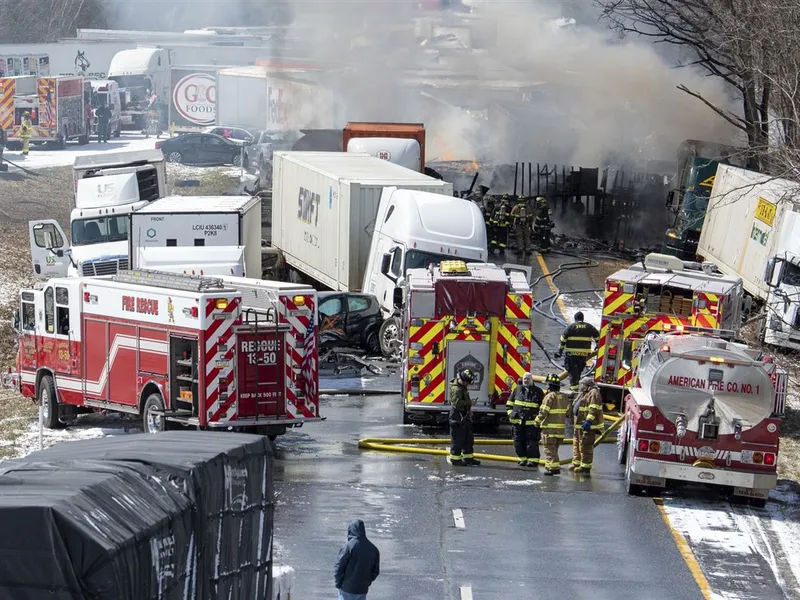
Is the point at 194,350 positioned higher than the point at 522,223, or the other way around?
the point at 194,350

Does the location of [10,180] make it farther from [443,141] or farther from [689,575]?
[689,575]

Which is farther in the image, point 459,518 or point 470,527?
point 459,518

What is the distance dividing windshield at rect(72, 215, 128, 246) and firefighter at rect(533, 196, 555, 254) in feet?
40.7

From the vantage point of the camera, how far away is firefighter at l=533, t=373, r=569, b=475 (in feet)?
58.6

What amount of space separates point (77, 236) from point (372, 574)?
18.8 meters

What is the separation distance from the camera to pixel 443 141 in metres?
59.9

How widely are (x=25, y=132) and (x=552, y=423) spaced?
42.2m

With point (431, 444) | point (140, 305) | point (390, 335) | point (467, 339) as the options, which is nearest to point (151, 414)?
point (140, 305)

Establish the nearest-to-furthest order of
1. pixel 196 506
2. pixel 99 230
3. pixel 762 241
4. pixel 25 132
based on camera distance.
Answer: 1. pixel 196 506
2. pixel 99 230
3. pixel 762 241
4. pixel 25 132

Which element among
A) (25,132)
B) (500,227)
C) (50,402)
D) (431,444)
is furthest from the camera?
(25,132)

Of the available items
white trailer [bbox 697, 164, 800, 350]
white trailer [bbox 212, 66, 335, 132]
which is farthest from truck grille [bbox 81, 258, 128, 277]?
white trailer [bbox 212, 66, 335, 132]

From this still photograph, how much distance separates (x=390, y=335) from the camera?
2534cm

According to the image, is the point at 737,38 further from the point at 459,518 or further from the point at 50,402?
the point at 459,518

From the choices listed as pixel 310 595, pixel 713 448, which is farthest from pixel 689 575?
pixel 310 595
